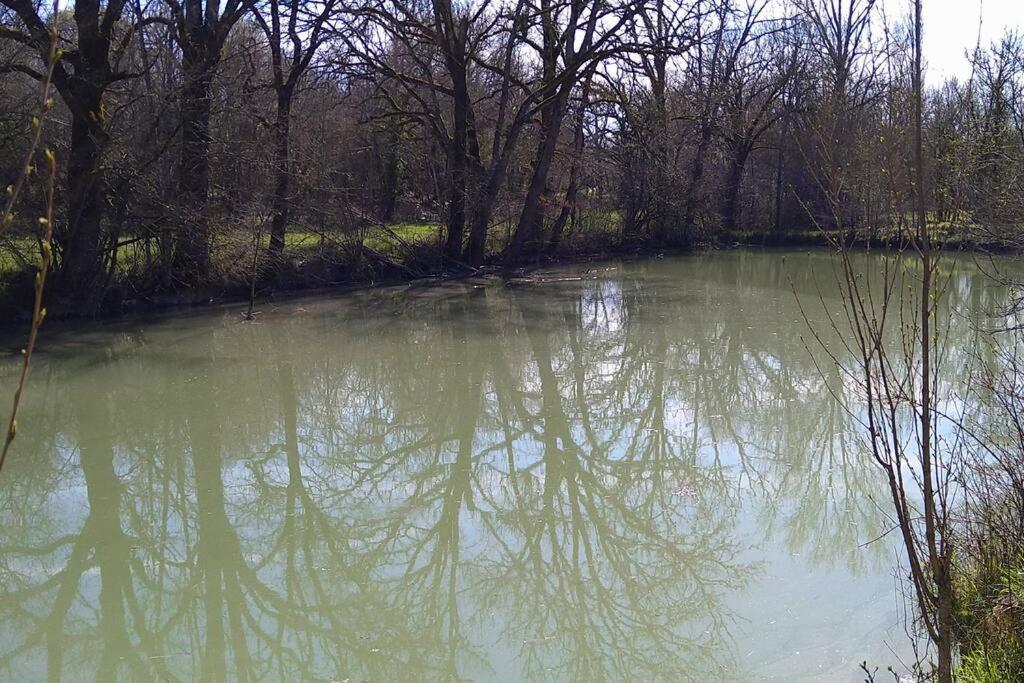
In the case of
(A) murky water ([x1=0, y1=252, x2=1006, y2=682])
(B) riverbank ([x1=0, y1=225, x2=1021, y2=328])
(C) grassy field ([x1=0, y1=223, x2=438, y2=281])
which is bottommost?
(A) murky water ([x1=0, y1=252, x2=1006, y2=682])

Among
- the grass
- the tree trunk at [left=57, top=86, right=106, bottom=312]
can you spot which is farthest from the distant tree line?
the grass

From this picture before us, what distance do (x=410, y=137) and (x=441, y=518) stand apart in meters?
15.2

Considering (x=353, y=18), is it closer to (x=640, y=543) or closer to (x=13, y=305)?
(x=13, y=305)

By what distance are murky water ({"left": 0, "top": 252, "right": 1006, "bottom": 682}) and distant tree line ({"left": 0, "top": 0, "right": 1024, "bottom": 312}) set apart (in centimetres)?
241

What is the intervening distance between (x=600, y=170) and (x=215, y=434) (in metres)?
16.6

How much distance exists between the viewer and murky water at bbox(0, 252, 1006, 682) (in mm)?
4367

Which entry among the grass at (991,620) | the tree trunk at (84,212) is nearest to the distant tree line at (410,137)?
the tree trunk at (84,212)

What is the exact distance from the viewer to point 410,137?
20031 millimetres

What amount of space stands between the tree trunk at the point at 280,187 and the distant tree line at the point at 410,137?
44 mm

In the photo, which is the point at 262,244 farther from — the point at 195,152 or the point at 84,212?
the point at 84,212

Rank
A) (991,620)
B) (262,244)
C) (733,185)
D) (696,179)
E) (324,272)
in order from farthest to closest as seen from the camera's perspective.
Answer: (733,185)
(696,179)
(324,272)
(262,244)
(991,620)

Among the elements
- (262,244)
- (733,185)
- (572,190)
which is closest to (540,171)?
(572,190)

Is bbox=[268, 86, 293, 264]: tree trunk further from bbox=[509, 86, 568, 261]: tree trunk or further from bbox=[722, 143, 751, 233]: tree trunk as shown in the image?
bbox=[722, 143, 751, 233]: tree trunk

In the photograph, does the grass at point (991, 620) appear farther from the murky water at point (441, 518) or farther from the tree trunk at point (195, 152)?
the tree trunk at point (195, 152)
